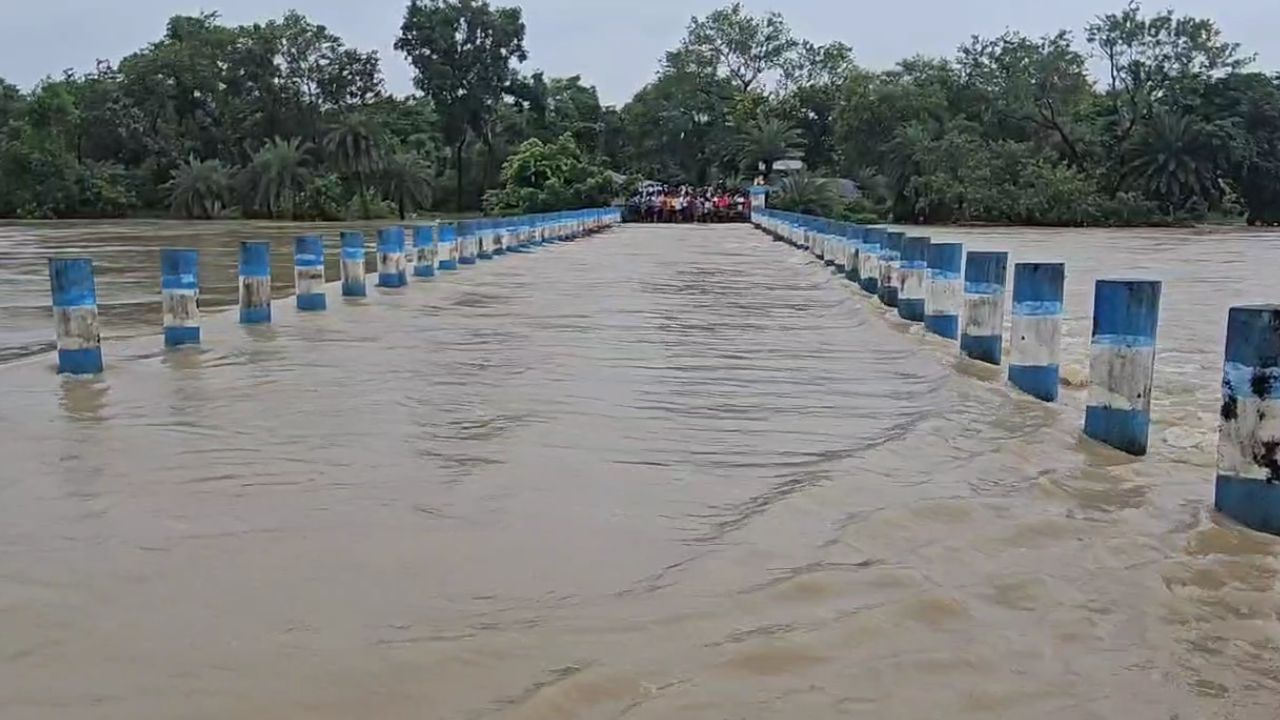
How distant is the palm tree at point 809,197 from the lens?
51.8 metres

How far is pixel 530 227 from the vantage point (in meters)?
26.8

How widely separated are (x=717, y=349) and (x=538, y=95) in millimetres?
60572

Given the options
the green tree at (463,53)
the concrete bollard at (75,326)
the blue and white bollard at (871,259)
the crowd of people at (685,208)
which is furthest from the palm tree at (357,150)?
the concrete bollard at (75,326)

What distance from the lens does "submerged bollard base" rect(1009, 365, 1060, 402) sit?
23.1ft

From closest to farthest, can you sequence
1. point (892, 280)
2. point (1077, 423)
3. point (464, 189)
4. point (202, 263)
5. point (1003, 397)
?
point (1077, 423) → point (1003, 397) → point (892, 280) → point (202, 263) → point (464, 189)

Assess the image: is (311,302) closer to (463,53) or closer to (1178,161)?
(1178,161)

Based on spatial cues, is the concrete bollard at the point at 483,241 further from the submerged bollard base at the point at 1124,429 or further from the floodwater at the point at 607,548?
the submerged bollard base at the point at 1124,429

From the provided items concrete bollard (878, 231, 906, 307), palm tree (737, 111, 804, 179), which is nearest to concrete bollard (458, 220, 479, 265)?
concrete bollard (878, 231, 906, 307)

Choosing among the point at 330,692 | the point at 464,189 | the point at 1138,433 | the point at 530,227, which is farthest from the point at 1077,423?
the point at 464,189

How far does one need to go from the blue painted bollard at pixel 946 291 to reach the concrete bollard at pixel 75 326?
6162 millimetres

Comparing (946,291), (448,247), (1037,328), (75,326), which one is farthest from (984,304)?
(448,247)

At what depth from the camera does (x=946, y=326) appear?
32.8ft

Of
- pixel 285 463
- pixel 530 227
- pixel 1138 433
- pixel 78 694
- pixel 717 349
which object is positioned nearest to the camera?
pixel 78 694

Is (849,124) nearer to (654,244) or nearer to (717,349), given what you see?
(654,244)
